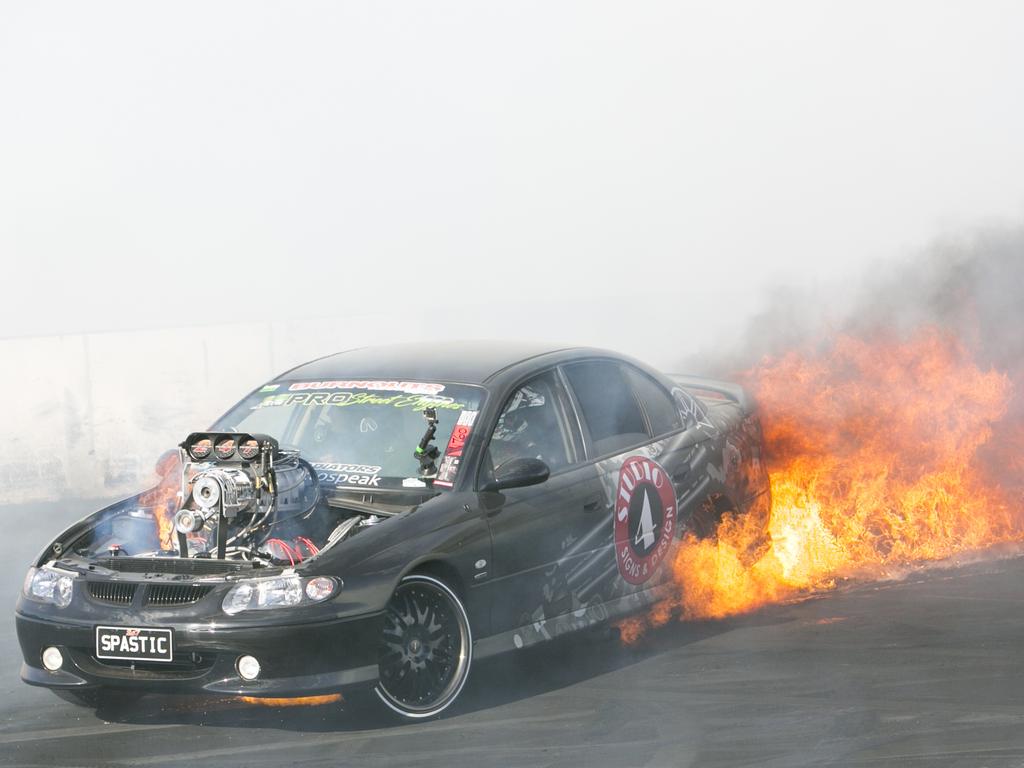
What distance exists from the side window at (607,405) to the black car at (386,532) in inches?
0.6

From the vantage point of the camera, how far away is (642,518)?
296 inches

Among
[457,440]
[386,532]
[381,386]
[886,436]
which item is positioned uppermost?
[381,386]

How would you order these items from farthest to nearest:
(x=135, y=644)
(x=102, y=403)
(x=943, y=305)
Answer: (x=102, y=403)
(x=943, y=305)
(x=135, y=644)

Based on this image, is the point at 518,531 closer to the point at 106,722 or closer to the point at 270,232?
the point at 106,722

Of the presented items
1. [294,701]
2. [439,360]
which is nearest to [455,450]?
[439,360]

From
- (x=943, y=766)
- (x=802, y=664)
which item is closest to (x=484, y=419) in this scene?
(x=802, y=664)

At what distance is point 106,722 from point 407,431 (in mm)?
1905

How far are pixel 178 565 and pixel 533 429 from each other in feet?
6.27

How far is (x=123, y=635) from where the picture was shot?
19.7 ft

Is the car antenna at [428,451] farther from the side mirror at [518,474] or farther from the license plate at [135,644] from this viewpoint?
the license plate at [135,644]

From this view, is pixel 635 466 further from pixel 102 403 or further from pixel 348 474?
pixel 102 403

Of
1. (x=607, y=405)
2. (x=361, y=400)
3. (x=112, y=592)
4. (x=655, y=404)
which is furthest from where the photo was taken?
(x=655, y=404)

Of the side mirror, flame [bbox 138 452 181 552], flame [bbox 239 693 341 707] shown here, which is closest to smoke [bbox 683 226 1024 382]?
the side mirror

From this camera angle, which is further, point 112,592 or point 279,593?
point 112,592
